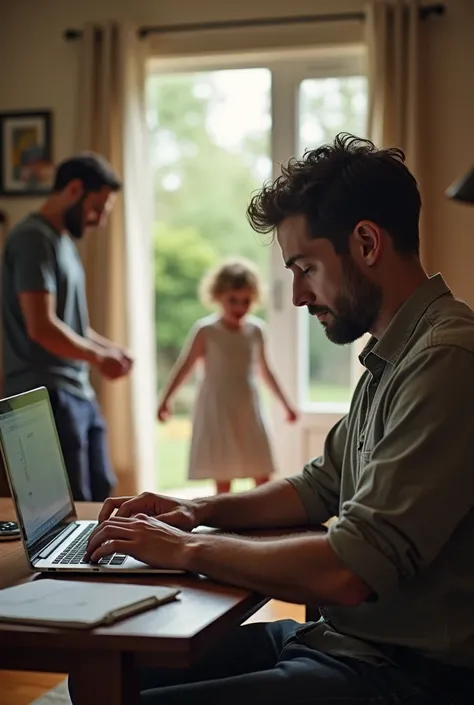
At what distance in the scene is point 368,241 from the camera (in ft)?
4.62

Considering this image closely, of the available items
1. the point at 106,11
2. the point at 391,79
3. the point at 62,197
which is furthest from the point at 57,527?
the point at 106,11

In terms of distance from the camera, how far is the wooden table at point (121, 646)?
112cm

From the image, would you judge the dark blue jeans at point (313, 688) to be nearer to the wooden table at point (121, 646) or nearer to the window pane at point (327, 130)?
the wooden table at point (121, 646)

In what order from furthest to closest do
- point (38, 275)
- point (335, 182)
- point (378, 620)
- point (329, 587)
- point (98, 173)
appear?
point (98, 173) < point (38, 275) < point (335, 182) < point (378, 620) < point (329, 587)

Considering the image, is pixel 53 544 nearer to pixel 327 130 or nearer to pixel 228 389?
pixel 228 389

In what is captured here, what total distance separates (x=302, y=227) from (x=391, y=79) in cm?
277

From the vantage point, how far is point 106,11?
14.3ft

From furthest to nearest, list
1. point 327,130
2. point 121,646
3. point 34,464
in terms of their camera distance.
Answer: point 327,130, point 34,464, point 121,646

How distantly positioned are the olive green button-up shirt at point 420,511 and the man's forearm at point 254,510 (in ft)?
0.97

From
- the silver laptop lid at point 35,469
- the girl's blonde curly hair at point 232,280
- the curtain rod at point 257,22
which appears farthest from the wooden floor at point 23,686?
the curtain rod at point 257,22

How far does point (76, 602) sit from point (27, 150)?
3.54 meters

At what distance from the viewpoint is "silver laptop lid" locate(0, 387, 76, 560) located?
1.40m

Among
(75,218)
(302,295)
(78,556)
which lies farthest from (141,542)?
(75,218)

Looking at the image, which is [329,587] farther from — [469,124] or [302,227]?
[469,124]
